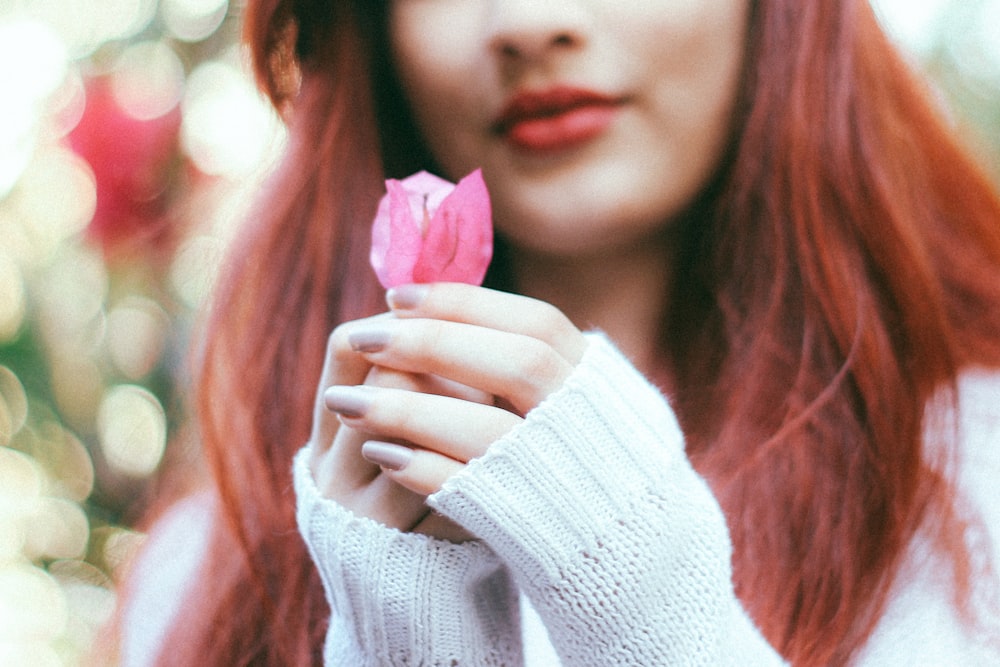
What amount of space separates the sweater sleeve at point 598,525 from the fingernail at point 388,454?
0.02 meters

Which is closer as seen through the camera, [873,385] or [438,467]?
[438,467]

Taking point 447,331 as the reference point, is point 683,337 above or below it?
below

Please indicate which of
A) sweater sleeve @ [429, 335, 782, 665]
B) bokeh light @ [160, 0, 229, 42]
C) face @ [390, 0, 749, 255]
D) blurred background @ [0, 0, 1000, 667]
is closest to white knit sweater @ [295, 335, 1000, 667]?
sweater sleeve @ [429, 335, 782, 665]

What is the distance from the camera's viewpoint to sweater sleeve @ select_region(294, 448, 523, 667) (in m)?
0.47

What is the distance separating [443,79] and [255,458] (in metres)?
0.36

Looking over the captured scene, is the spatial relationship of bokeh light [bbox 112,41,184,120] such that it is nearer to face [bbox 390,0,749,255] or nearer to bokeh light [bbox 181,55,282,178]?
bokeh light [bbox 181,55,282,178]

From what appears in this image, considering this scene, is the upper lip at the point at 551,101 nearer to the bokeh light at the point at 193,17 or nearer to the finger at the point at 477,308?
the finger at the point at 477,308

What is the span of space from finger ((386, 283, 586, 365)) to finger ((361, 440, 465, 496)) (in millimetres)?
68

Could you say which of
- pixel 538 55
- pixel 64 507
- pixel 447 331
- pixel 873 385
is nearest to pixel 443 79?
pixel 538 55

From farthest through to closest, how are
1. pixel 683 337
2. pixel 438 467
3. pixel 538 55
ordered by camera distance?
1. pixel 683 337
2. pixel 538 55
3. pixel 438 467

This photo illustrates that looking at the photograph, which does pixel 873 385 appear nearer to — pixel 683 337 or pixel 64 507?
pixel 683 337

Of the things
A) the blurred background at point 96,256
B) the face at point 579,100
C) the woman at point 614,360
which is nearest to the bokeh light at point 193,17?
the blurred background at point 96,256

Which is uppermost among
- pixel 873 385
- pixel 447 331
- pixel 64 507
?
pixel 447 331

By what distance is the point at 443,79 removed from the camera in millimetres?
631
